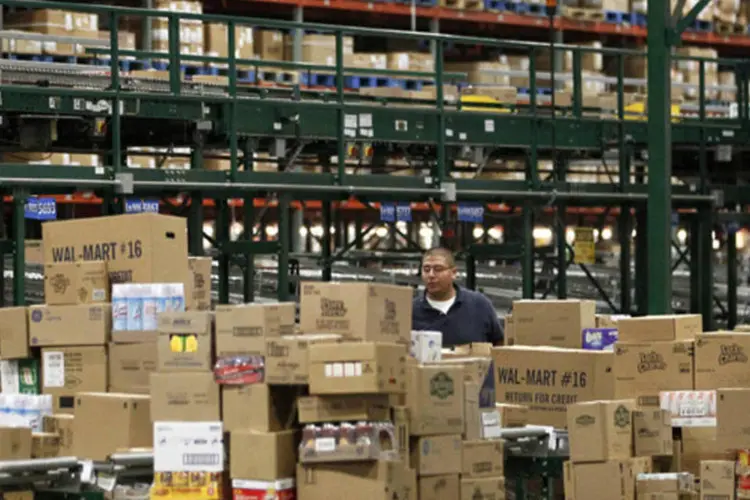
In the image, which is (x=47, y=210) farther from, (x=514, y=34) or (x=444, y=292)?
(x=514, y=34)

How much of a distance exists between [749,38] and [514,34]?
3.83m

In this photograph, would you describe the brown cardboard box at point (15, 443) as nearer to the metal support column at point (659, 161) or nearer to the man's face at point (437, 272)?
the man's face at point (437, 272)

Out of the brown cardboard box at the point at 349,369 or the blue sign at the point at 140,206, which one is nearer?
the brown cardboard box at the point at 349,369

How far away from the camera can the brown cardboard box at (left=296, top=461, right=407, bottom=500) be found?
27.2ft

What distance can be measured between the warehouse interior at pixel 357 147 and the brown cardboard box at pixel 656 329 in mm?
616

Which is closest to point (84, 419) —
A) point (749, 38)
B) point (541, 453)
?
point (541, 453)

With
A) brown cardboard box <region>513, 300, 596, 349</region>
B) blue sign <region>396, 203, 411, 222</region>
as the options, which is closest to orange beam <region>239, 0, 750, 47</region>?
blue sign <region>396, 203, 411, 222</region>

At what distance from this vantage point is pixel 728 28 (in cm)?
2964

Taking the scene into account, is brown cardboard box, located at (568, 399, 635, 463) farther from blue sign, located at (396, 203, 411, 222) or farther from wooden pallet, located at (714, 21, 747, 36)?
wooden pallet, located at (714, 21, 747, 36)

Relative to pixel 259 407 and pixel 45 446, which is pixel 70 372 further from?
pixel 259 407

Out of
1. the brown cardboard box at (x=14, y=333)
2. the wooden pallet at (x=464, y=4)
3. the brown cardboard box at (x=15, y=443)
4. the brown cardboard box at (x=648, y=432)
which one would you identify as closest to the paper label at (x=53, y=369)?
the brown cardboard box at (x=14, y=333)

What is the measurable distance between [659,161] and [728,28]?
46.3ft

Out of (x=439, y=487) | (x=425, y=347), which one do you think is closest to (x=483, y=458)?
(x=439, y=487)

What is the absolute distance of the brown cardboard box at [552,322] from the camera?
11906mm
